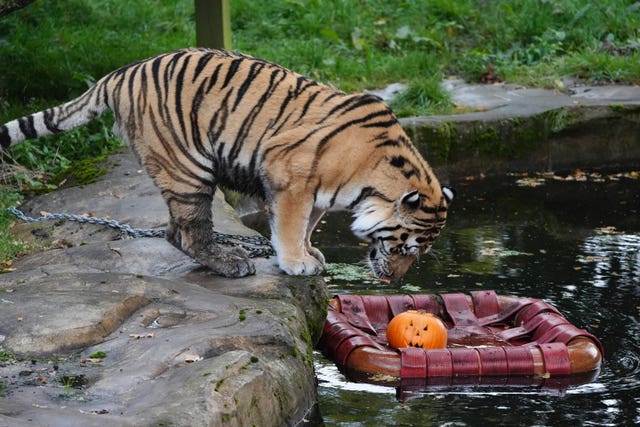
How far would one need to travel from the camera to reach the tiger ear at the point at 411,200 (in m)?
5.25

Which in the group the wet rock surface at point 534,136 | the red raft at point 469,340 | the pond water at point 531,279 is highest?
the wet rock surface at point 534,136

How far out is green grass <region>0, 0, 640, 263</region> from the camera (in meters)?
9.72

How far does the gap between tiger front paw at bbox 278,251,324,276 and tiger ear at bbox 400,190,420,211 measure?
1.92 feet

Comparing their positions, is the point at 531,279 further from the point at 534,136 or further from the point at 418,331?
the point at 534,136

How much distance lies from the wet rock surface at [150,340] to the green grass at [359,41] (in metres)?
3.79

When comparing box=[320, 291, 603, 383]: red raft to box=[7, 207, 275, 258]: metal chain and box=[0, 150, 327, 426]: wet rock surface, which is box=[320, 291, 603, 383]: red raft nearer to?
box=[0, 150, 327, 426]: wet rock surface

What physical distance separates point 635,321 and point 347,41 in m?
6.82

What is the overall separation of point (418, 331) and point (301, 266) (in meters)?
0.70

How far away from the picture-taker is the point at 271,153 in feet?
17.5

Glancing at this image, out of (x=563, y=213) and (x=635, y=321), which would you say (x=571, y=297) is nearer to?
(x=635, y=321)

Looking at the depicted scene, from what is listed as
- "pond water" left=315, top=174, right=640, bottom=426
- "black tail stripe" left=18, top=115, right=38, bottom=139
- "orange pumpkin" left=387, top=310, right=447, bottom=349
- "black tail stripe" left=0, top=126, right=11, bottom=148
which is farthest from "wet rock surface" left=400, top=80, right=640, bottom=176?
"black tail stripe" left=0, top=126, right=11, bottom=148

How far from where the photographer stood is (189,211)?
553 centimetres

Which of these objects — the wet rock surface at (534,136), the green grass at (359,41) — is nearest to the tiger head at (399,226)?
the wet rock surface at (534,136)

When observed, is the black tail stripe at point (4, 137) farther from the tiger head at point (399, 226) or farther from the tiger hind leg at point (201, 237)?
the tiger head at point (399, 226)
